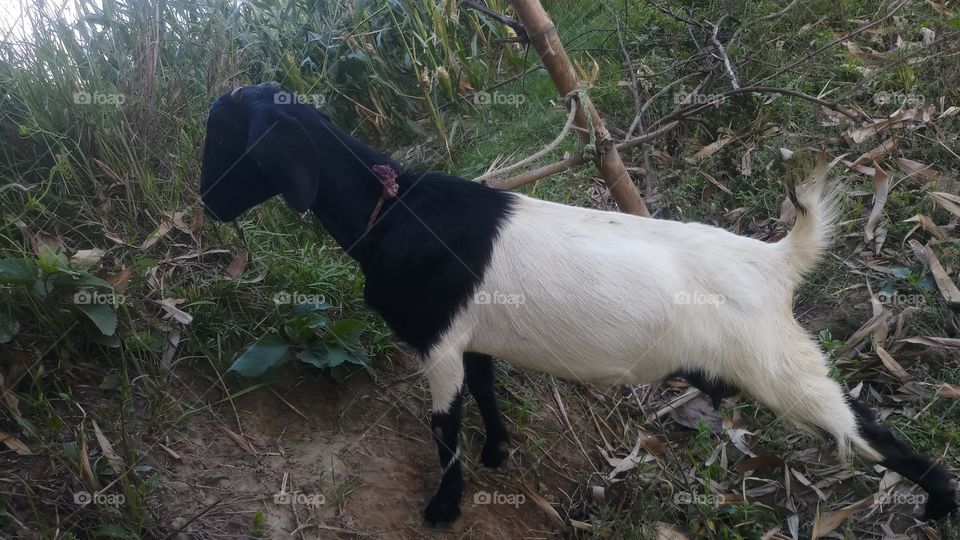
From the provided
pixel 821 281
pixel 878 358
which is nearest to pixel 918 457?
pixel 878 358

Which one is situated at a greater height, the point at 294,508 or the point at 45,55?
the point at 45,55

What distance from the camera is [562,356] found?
261cm

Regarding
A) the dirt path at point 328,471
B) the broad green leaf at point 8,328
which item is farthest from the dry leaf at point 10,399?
the dirt path at point 328,471

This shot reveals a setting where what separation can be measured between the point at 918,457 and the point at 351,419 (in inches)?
85.0

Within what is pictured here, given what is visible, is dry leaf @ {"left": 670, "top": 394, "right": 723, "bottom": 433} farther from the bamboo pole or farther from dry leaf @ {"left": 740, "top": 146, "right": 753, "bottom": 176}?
dry leaf @ {"left": 740, "top": 146, "right": 753, "bottom": 176}

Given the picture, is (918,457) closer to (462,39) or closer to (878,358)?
(878,358)

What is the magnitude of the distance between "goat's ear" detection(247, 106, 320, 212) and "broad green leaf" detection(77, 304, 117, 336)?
893 mm

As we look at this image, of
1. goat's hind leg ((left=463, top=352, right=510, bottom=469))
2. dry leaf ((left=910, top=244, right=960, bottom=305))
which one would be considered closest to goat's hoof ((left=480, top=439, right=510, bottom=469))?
goat's hind leg ((left=463, top=352, right=510, bottom=469))

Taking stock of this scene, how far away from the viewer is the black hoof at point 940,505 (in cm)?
281

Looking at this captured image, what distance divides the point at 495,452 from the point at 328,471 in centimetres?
69

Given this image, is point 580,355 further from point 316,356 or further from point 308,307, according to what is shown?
point 308,307

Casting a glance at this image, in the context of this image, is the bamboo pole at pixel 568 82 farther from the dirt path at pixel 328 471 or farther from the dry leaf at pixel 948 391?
the dry leaf at pixel 948 391

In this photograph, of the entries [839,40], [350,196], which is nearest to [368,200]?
[350,196]

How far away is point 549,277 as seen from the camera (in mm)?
2551
